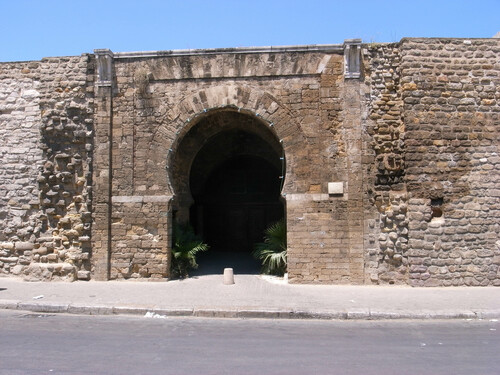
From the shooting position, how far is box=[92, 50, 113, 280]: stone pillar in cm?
1090

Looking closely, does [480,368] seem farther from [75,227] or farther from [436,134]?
[75,227]

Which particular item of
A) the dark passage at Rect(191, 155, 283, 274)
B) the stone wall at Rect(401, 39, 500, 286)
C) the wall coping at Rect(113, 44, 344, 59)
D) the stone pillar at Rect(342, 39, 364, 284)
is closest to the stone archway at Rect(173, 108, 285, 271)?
the dark passage at Rect(191, 155, 283, 274)

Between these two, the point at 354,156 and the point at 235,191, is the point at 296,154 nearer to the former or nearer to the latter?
the point at 354,156

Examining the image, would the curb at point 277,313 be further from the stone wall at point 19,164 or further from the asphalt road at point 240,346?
the stone wall at point 19,164

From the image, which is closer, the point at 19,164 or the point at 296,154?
the point at 296,154

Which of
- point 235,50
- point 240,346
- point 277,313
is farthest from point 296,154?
point 240,346

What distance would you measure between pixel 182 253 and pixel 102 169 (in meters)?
3.12

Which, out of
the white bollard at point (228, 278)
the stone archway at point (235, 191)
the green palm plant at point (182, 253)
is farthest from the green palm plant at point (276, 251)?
the stone archway at point (235, 191)

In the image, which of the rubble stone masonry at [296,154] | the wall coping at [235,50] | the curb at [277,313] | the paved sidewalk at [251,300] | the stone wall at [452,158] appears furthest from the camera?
the wall coping at [235,50]

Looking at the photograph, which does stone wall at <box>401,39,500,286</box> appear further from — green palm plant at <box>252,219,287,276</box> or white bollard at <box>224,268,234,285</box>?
white bollard at <box>224,268,234,285</box>

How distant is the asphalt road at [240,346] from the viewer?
497 cm

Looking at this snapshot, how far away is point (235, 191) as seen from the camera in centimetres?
1546

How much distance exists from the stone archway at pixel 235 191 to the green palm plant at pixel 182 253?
8.97ft

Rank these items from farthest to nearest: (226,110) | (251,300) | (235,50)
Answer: (226,110) → (235,50) → (251,300)
